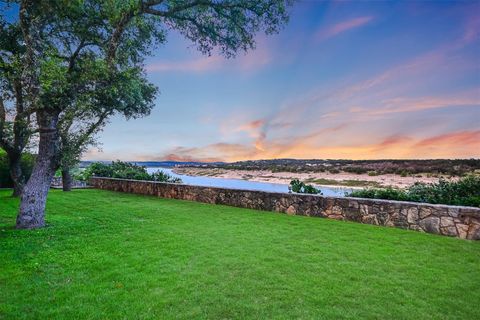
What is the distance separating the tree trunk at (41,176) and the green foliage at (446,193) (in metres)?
11.0

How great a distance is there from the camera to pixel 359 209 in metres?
9.76

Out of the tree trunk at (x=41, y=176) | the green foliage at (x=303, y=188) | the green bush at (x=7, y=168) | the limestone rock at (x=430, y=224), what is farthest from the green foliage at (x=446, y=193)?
the green bush at (x=7, y=168)

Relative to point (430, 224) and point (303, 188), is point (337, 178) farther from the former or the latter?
point (430, 224)

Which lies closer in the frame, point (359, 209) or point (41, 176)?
point (41, 176)

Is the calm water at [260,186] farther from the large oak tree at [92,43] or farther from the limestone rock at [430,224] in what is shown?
the large oak tree at [92,43]

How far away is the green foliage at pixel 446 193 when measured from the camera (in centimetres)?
865

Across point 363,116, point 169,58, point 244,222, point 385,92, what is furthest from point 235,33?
point 363,116

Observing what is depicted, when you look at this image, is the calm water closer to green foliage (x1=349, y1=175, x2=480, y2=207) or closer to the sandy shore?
green foliage (x1=349, y1=175, x2=480, y2=207)

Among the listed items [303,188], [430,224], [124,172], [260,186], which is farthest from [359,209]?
[260,186]

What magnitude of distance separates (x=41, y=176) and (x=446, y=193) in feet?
40.7

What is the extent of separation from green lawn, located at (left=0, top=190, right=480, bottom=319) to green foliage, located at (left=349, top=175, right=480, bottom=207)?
1771 mm

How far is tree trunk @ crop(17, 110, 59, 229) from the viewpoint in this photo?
8562 millimetres

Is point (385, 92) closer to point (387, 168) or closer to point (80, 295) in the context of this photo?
point (80, 295)

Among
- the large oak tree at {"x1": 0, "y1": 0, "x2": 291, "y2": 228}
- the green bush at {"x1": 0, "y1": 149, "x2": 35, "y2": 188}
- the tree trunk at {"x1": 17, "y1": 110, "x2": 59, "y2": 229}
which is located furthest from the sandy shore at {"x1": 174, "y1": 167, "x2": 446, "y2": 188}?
the green bush at {"x1": 0, "y1": 149, "x2": 35, "y2": 188}
